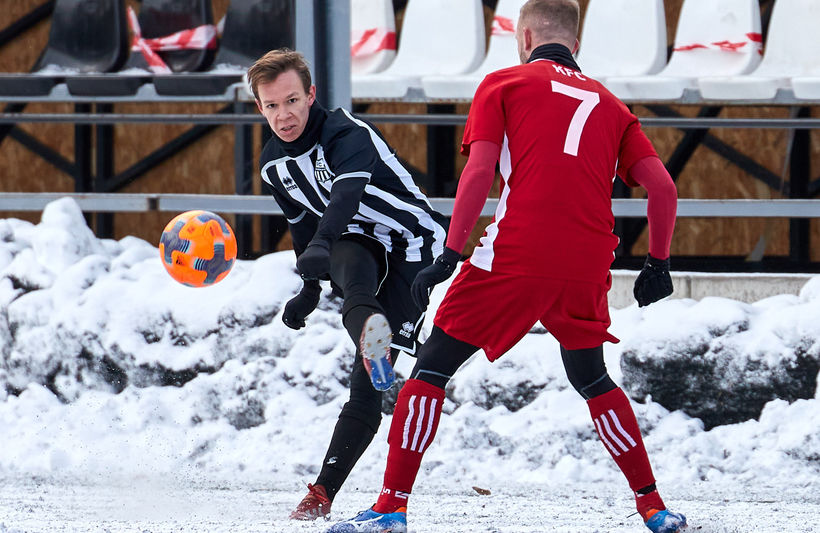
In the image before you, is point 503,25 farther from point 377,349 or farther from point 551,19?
point 377,349

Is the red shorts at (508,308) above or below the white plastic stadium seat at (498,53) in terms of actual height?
below

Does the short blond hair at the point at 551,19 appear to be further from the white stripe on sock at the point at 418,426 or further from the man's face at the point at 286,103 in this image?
the white stripe on sock at the point at 418,426

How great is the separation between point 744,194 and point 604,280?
18.3 feet

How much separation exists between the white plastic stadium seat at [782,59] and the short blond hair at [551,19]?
3953 mm

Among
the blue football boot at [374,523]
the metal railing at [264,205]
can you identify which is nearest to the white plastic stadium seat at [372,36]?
the metal railing at [264,205]

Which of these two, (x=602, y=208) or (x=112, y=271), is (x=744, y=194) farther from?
(x=602, y=208)

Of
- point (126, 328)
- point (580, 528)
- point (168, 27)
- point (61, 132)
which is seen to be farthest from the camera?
point (61, 132)

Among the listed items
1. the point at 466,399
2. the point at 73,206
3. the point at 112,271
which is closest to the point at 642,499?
the point at 466,399

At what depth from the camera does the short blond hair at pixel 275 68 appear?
14.4 ft

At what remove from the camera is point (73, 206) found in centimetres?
771

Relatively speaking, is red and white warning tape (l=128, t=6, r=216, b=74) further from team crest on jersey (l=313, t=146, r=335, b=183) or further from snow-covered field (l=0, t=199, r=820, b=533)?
team crest on jersey (l=313, t=146, r=335, b=183)

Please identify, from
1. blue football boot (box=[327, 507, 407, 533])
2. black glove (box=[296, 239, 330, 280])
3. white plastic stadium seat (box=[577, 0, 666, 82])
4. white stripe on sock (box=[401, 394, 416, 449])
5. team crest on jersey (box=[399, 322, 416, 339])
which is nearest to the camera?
blue football boot (box=[327, 507, 407, 533])

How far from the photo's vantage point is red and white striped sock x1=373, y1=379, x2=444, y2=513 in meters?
3.79

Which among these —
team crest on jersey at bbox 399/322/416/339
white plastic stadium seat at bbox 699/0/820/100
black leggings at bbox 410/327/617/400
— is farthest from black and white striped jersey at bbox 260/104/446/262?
white plastic stadium seat at bbox 699/0/820/100
